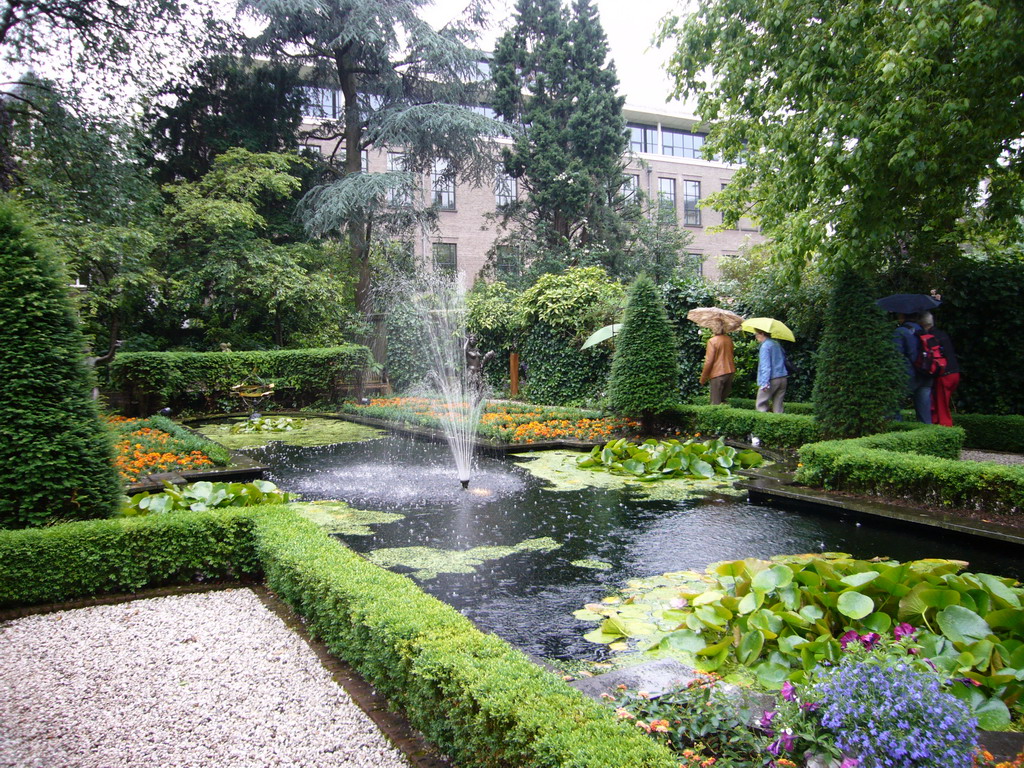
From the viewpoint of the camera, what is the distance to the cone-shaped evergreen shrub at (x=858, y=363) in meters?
7.30

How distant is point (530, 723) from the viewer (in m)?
2.01

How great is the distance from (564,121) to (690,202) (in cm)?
1400

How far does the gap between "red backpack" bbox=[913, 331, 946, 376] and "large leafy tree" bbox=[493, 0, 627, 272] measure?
15.8 meters

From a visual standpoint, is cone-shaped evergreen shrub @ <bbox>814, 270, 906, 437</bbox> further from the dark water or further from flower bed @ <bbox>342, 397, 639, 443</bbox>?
flower bed @ <bbox>342, 397, 639, 443</bbox>

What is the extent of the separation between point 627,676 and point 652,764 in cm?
93

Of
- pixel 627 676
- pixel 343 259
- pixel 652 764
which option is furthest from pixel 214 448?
pixel 343 259

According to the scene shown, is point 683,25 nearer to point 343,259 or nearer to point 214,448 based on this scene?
point 214,448

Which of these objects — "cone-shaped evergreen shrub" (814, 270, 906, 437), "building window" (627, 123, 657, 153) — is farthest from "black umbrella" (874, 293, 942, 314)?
"building window" (627, 123, 657, 153)

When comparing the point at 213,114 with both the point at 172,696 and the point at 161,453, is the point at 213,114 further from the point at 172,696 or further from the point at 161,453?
the point at 172,696

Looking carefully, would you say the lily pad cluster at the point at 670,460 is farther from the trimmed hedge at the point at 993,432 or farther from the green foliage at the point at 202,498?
the green foliage at the point at 202,498

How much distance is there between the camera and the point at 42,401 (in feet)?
14.5

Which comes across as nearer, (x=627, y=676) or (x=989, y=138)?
(x=627, y=676)

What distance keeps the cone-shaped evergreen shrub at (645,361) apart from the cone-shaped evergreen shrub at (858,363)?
2944 millimetres

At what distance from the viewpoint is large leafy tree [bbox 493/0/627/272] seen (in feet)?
77.6
